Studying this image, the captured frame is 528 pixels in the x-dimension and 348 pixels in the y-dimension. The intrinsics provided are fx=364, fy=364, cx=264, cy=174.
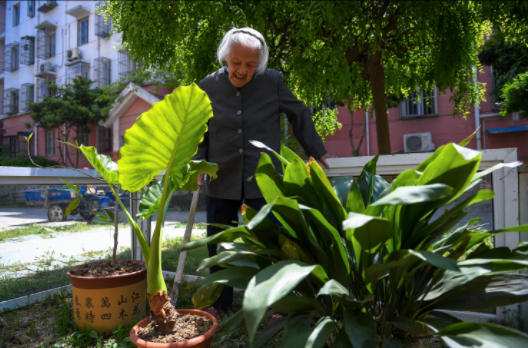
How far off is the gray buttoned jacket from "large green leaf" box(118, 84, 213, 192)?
0.61m

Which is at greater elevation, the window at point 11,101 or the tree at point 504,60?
the window at point 11,101

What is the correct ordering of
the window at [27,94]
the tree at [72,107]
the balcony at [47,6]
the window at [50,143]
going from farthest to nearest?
the window at [27,94] < the balcony at [47,6] < the window at [50,143] < the tree at [72,107]

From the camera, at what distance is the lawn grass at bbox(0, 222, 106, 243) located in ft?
8.01

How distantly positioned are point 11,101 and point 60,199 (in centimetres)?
2242

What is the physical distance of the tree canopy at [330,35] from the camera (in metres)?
3.64

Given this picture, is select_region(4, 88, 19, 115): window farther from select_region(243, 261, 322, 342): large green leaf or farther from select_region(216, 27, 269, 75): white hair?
select_region(243, 261, 322, 342): large green leaf

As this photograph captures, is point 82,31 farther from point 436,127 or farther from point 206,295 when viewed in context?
point 206,295

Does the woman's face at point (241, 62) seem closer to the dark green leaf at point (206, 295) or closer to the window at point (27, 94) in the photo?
the dark green leaf at point (206, 295)

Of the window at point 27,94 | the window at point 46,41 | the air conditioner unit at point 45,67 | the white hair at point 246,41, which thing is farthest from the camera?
the window at point 27,94

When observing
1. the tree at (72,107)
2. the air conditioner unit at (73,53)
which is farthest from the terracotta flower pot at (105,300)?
the air conditioner unit at (73,53)

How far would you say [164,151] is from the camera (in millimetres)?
1303

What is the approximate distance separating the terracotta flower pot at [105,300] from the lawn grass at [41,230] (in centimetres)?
84

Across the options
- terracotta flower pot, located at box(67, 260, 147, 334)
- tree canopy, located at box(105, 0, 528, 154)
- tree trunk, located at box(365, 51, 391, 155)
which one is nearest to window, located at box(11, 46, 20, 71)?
tree canopy, located at box(105, 0, 528, 154)

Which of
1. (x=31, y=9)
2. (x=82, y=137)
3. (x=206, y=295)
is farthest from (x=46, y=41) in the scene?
(x=206, y=295)
